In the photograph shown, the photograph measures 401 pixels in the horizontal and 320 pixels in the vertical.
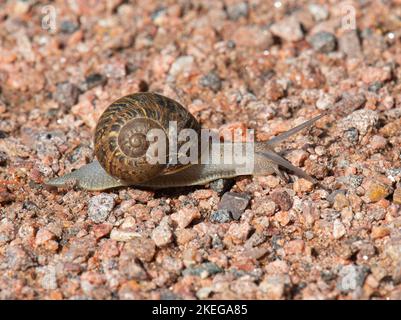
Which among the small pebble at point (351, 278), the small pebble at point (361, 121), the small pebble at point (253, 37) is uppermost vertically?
the small pebble at point (253, 37)

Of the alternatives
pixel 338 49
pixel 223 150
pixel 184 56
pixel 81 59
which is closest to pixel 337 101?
pixel 338 49

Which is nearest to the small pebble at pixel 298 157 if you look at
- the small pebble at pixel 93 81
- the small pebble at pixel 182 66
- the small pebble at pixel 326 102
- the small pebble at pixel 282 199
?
the small pebble at pixel 282 199

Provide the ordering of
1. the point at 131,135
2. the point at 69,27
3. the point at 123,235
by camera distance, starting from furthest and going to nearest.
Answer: the point at 69,27
the point at 131,135
the point at 123,235

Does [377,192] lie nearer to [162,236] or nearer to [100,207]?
[162,236]

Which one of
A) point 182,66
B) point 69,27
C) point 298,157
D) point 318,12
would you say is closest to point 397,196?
point 298,157

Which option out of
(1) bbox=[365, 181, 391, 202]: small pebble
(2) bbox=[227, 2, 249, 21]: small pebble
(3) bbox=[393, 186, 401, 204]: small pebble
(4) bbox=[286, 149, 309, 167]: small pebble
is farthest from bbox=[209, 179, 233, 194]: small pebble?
(2) bbox=[227, 2, 249, 21]: small pebble

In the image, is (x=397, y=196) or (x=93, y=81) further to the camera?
(x=93, y=81)

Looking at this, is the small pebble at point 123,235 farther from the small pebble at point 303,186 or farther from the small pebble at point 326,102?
the small pebble at point 326,102

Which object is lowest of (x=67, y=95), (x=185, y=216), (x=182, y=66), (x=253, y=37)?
(x=185, y=216)
